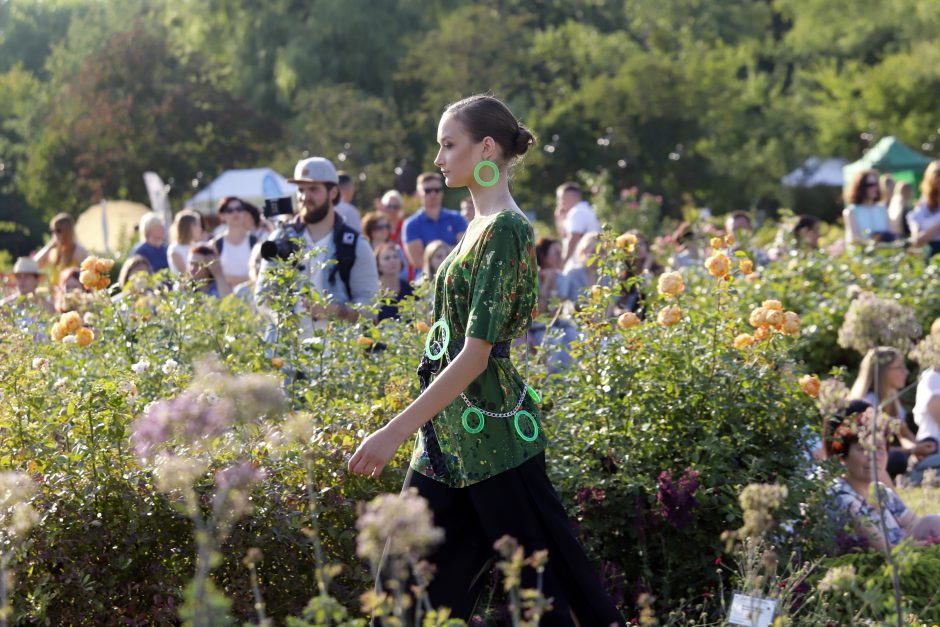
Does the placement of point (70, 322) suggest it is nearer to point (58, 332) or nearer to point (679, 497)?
point (58, 332)

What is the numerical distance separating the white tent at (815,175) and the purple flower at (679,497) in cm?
3835

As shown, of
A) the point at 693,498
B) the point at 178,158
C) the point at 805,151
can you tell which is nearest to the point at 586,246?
the point at 693,498

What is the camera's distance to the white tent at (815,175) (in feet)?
140

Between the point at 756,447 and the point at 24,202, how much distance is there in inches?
1560

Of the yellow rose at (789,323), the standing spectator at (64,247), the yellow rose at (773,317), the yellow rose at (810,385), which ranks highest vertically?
the standing spectator at (64,247)

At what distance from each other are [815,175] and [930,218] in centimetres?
3311

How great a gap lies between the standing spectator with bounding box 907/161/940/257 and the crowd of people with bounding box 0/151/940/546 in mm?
11

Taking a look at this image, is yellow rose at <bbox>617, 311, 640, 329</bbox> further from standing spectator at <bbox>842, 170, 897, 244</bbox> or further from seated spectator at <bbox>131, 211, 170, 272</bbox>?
standing spectator at <bbox>842, 170, 897, 244</bbox>

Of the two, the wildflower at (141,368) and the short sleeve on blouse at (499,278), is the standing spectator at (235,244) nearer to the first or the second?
the wildflower at (141,368)

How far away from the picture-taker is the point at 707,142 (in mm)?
38688

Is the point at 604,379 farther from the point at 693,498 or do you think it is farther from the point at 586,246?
the point at 586,246

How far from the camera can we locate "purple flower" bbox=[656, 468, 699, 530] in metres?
4.59

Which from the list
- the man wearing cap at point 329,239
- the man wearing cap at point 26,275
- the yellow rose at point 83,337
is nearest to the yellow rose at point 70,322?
the yellow rose at point 83,337

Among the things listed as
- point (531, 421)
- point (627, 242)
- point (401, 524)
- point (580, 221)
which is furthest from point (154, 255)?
point (401, 524)
